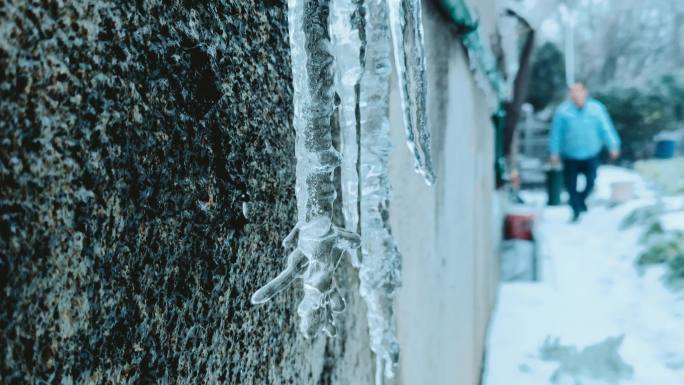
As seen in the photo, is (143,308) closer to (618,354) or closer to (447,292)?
(447,292)

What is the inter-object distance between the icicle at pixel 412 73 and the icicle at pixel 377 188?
0.09 ft

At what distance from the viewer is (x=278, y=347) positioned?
0.80 meters

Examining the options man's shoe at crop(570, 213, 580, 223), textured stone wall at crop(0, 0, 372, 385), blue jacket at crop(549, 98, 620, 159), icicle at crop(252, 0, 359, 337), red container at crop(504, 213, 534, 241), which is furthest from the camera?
man's shoe at crop(570, 213, 580, 223)

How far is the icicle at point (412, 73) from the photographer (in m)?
0.82

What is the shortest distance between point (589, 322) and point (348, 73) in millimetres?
3872

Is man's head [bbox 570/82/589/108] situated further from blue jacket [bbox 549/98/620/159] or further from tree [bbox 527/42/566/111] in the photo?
tree [bbox 527/42/566/111]

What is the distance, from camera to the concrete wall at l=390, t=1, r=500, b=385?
→ 1.42 meters

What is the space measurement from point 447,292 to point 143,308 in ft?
5.84

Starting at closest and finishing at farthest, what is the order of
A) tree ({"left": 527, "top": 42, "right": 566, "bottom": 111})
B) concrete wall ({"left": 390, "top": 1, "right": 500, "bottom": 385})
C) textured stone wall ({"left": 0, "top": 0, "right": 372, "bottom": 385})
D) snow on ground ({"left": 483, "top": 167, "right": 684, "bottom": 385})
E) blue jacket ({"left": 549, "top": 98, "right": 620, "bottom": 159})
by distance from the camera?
textured stone wall ({"left": 0, "top": 0, "right": 372, "bottom": 385}) → concrete wall ({"left": 390, "top": 1, "right": 500, "bottom": 385}) → snow on ground ({"left": 483, "top": 167, "right": 684, "bottom": 385}) → blue jacket ({"left": 549, "top": 98, "right": 620, "bottom": 159}) → tree ({"left": 527, "top": 42, "right": 566, "bottom": 111})

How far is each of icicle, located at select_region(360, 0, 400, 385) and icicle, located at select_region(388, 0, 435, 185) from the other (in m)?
0.03

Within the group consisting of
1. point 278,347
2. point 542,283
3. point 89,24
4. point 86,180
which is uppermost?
point 89,24

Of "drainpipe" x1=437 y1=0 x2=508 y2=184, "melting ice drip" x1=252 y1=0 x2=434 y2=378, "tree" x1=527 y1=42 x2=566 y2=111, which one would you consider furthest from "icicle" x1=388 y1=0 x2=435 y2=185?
"tree" x1=527 y1=42 x2=566 y2=111

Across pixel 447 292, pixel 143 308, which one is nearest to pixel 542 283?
pixel 447 292

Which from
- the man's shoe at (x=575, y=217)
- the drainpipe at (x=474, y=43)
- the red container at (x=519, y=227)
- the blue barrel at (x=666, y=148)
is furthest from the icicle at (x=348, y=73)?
the blue barrel at (x=666, y=148)
